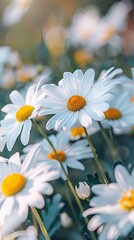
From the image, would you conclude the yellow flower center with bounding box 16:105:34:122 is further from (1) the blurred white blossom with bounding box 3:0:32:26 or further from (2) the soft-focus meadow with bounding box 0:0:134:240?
(1) the blurred white blossom with bounding box 3:0:32:26

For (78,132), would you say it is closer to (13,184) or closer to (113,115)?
(113,115)

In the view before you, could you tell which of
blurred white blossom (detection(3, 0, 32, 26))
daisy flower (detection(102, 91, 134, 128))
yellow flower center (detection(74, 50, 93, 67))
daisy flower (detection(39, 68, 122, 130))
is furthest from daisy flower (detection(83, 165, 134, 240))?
blurred white blossom (detection(3, 0, 32, 26))

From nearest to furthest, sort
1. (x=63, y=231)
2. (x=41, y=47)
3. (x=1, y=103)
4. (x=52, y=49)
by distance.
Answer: (x=63, y=231) < (x=1, y=103) < (x=41, y=47) < (x=52, y=49)

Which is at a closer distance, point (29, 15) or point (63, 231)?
point (63, 231)

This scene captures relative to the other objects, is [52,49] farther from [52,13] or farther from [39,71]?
[52,13]

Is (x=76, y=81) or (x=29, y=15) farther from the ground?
(x=29, y=15)

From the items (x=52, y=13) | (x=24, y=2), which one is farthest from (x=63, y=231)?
(x=52, y=13)
